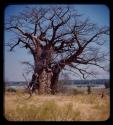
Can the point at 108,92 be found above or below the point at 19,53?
below

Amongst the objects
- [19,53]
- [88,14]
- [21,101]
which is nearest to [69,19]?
[88,14]

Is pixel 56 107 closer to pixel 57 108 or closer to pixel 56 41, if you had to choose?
pixel 57 108

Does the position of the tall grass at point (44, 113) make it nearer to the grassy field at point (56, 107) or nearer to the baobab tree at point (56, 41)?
the grassy field at point (56, 107)

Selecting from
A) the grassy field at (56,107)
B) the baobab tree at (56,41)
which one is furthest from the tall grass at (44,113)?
the baobab tree at (56,41)

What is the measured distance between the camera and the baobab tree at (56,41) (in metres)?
1.80

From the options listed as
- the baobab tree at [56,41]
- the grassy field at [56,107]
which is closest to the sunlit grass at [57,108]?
the grassy field at [56,107]

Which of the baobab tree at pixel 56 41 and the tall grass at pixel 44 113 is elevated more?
the baobab tree at pixel 56 41

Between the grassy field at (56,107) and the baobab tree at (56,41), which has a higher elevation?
the baobab tree at (56,41)

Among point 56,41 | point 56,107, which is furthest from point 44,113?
point 56,41

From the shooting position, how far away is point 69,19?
182cm

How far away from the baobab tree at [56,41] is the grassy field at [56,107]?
0.12 meters

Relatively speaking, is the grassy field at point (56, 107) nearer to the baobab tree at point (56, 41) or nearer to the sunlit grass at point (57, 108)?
the sunlit grass at point (57, 108)

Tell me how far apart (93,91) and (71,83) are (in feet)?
0.64

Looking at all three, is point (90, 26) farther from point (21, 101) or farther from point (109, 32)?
point (21, 101)
